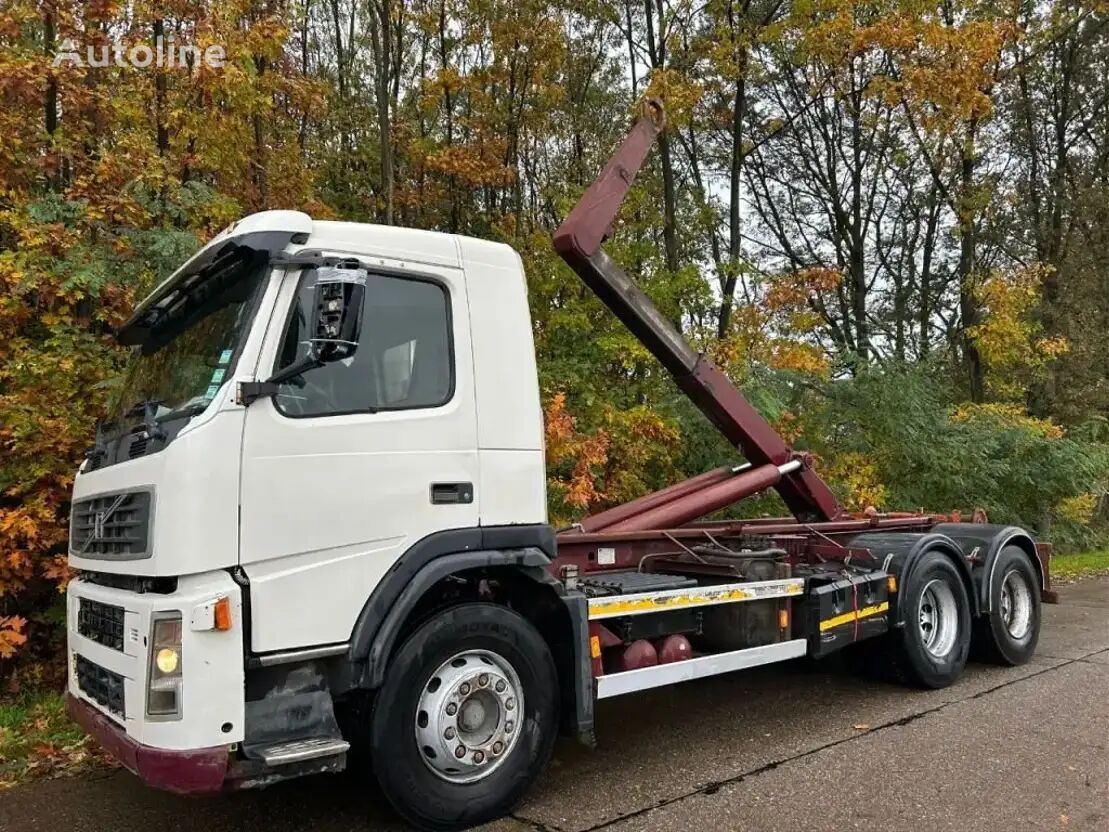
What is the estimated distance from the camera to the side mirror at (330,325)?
3623mm

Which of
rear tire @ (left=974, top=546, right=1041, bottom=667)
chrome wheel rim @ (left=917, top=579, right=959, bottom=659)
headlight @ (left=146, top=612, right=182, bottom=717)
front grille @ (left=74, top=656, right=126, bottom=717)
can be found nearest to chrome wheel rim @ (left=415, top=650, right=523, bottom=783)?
headlight @ (left=146, top=612, right=182, bottom=717)

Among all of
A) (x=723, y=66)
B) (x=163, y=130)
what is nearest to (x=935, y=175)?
(x=723, y=66)

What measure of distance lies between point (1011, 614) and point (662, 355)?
3913 mm

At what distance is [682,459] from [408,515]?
8020 millimetres

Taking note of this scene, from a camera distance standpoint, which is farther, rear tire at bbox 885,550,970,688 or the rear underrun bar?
rear tire at bbox 885,550,970,688

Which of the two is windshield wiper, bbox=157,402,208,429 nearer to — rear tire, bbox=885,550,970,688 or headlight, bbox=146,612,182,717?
headlight, bbox=146,612,182,717

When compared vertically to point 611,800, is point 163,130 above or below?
above

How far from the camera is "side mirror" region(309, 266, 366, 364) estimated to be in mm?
3619

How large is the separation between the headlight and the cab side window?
0.96 metres

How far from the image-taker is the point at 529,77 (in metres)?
15.9

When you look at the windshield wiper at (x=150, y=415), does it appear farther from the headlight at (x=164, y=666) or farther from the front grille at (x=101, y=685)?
the front grille at (x=101, y=685)

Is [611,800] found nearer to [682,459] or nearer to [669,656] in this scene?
[669,656]

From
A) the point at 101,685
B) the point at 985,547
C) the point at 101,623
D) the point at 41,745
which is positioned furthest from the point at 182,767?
the point at 985,547

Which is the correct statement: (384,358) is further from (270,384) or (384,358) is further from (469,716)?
(469,716)
